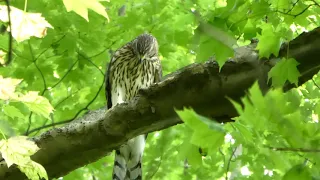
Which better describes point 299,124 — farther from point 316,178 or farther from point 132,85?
point 132,85

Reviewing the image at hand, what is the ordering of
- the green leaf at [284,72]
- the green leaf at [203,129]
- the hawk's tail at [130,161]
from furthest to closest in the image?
the hawk's tail at [130,161], the green leaf at [284,72], the green leaf at [203,129]

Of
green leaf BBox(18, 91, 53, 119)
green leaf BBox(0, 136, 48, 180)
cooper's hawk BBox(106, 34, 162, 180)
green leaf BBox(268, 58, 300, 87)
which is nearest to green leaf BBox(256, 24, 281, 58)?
green leaf BBox(268, 58, 300, 87)

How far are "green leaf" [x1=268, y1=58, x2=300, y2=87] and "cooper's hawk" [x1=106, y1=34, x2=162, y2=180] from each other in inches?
98.6

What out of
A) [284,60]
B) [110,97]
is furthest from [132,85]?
[284,60]

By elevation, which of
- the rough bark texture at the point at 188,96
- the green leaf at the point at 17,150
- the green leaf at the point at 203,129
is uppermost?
the rough bark texture at the point at 188,96

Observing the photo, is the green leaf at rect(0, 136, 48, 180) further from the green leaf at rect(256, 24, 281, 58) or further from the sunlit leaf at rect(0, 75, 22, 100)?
the green leaf at rect(256, 24, 281, 58)

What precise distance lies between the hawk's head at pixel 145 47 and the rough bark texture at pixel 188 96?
1.86 m

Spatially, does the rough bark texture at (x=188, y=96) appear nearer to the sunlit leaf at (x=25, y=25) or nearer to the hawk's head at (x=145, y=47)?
the sunlit leaf at (x=25, y=25)

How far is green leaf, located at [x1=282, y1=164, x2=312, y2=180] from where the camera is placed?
5.61 ft

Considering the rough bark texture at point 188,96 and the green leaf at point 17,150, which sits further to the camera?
the rough bark texture at point 188,96

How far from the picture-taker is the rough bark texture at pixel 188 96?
276cm

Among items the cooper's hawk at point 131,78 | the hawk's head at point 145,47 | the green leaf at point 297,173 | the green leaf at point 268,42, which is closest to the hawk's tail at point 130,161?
the cooper's hawk at point 131,78

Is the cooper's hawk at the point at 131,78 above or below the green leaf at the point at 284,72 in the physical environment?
above

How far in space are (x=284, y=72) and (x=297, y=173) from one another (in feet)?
2.87
